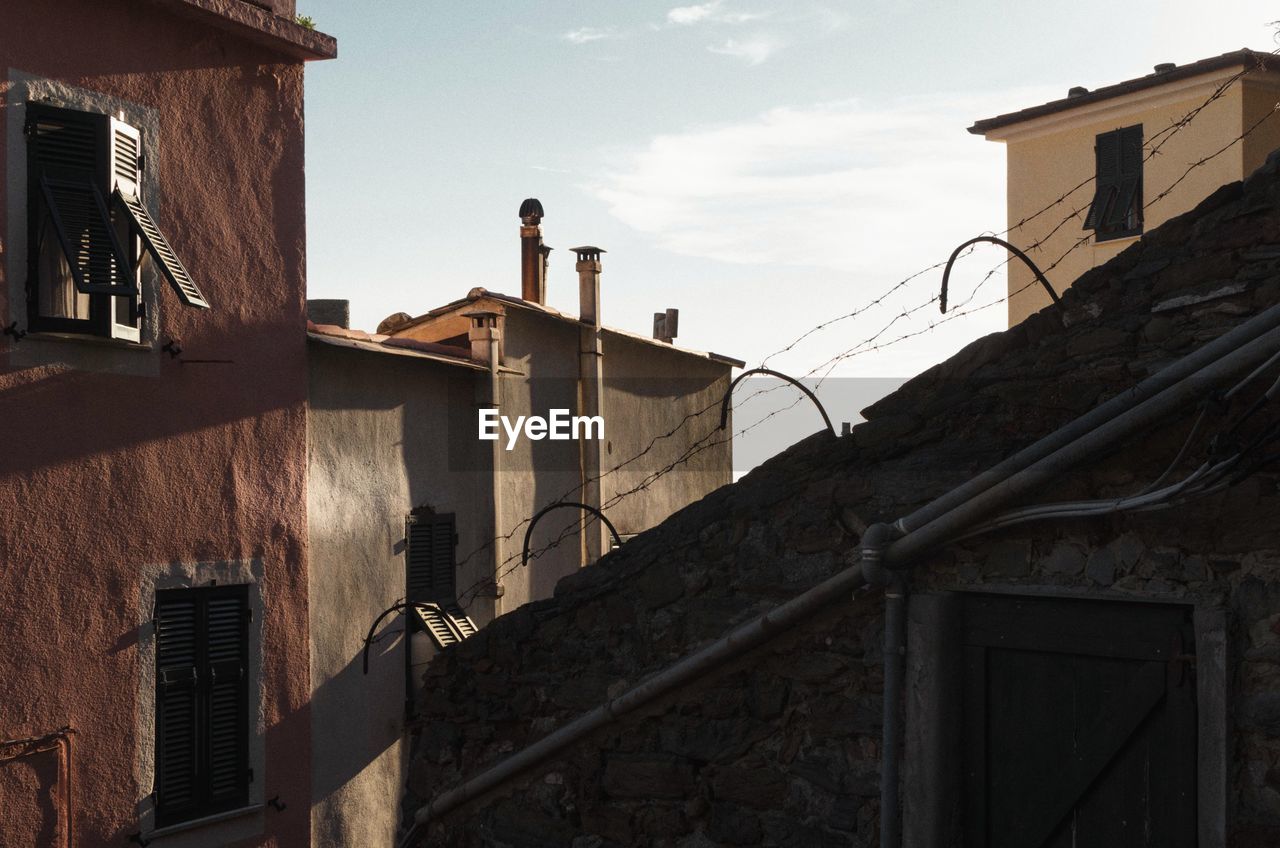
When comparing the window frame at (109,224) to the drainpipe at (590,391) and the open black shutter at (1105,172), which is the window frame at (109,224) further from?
the open black shutter at (1105,172)

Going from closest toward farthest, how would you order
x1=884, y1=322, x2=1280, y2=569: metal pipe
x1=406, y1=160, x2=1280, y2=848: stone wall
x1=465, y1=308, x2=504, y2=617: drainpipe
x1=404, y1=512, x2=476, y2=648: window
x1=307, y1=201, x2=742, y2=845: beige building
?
x1=884, y1=322, x2=1280, y2=569: metal pipe
x1=406, y1=160, x2=1280, y2=848: stone wall
x1=307, y1=201, x2=742, y2=845: beige building
x1=404, y1=512, x2=476, y2=648: window
x1=465, y1=308, x2=504, y2=617: drainpipe

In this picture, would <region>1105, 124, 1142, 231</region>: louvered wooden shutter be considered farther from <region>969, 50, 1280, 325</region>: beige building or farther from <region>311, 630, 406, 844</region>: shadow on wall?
<region>311, 630, 406, 844</region>: shadow on wall

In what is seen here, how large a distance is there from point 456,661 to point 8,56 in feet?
15.3

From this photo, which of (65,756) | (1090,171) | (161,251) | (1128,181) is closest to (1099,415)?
(161,251)

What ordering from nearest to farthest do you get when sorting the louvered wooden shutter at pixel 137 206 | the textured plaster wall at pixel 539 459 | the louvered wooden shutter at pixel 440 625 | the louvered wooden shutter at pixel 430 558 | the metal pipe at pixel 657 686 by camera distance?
the metal pipe at pixel 657 686 < the louvered wooden shutter at pixel 137 206 < the louvered wooden shutter at pixel 440 625 < the louvered wooden shutter at pixel 430 558 < the textured plaster wall at pixel 539 459

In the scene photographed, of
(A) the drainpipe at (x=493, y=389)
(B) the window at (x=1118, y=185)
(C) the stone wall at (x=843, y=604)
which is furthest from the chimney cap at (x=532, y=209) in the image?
(C) the stone wall at (x=843, y=604)

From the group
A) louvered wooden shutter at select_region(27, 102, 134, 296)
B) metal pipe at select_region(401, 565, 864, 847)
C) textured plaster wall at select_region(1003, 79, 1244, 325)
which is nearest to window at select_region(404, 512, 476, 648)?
louvered wooden shutter at select_region(27, 102, 134, 296)

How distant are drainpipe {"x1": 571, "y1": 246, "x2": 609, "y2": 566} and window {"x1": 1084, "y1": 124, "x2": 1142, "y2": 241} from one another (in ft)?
17.6

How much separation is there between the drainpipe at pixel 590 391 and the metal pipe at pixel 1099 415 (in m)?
9.56

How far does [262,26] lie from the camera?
948 cm

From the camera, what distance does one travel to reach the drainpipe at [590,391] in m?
14.0

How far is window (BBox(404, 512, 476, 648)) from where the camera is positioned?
1121 cm

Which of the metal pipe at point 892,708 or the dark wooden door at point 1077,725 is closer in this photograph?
the dark wooden door at point 1077,725

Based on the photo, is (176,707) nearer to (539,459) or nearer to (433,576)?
(433,576)
